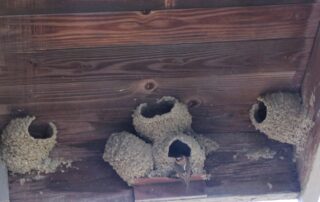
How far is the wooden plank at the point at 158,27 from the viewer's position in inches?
119

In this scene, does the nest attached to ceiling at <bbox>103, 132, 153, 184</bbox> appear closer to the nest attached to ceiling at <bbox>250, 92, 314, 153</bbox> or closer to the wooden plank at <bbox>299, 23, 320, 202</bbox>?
the nest attached to ceiling at <bbox>250, 92, 314, 153</bbox>

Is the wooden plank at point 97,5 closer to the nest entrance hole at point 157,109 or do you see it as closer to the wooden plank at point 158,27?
the wooden plank at point 158,27

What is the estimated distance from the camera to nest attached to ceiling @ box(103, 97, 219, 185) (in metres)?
3.32

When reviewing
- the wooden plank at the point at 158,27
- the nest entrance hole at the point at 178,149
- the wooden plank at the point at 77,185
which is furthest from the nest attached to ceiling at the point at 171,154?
the wooden plank at the point at 158,27

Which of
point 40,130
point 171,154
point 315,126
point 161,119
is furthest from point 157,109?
point 315,126

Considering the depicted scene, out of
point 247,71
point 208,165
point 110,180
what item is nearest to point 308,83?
point 247,71

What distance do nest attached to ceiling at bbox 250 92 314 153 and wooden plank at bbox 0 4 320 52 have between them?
0.25m

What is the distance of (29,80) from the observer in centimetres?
316

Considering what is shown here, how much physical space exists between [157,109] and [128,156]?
170 mm

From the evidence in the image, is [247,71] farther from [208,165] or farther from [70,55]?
[70,55]

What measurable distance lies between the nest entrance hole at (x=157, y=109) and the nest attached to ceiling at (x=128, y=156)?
0.08 metres

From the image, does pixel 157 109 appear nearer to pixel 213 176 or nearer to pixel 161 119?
pixel 161 119

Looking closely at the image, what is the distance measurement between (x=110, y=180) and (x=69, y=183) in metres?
0.12

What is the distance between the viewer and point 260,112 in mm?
3469
